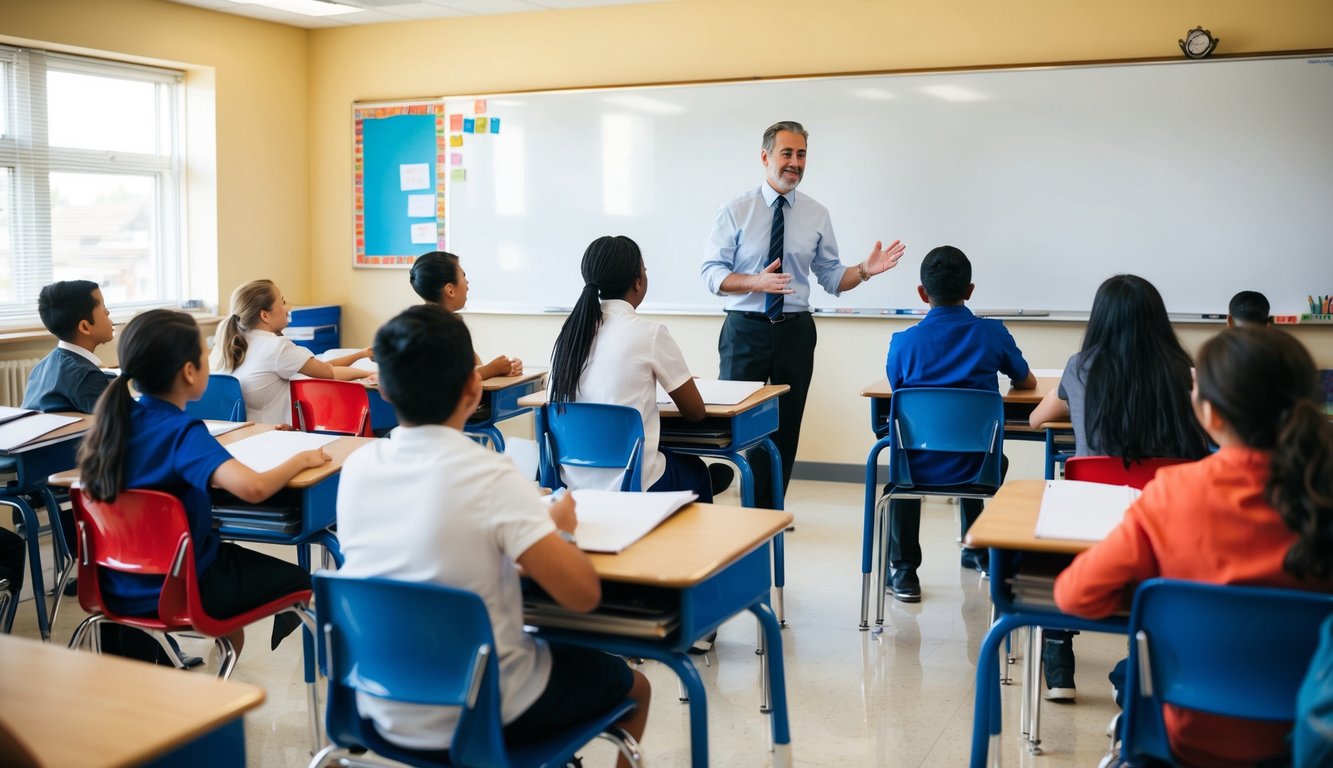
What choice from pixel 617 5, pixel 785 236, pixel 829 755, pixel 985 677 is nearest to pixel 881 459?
pixel 785 236

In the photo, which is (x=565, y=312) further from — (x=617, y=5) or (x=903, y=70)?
(x=903, y=70)

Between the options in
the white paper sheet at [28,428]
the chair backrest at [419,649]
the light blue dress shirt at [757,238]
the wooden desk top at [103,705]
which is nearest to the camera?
the wooden desk top at [103,705]

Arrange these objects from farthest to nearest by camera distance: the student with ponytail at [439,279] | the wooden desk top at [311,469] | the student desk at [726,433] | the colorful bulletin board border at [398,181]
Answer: the colorful bulletin board border at [398,181] < the student with ponytail at [439,279] < the student desk at [726,433] < the wooden desk top at [311,469]

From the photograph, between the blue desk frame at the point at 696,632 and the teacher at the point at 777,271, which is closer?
the blue desk frame at the point at 696,632

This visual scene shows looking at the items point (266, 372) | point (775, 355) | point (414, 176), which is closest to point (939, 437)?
point (775, 355)

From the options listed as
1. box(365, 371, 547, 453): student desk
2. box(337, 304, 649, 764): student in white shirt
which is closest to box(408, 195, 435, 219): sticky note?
box(365, 371, 547, 453): student desk

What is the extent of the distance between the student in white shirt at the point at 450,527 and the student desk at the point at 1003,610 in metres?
0.74

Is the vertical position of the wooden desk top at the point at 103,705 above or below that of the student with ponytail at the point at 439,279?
below

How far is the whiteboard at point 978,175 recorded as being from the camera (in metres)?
5.25

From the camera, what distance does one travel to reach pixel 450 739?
1.85m

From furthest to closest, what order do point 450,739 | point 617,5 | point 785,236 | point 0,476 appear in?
point 617,5
point 785,236
point 0,476
point 450,739

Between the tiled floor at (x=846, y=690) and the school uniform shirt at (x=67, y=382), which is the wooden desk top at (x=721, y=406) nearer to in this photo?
the tiled floor at (x=846, y=690)

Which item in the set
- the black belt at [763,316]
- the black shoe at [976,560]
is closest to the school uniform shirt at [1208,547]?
the black shoe at [976,560]

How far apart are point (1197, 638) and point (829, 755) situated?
1381mm
